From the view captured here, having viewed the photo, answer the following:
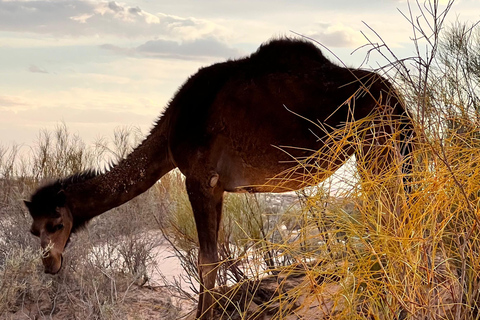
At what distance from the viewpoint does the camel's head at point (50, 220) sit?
696cm

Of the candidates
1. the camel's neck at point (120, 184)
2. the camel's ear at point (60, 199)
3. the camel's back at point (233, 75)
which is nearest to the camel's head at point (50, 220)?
the camel's ear at point (60, 199)

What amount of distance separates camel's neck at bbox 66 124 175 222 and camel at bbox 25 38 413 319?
5.6 inches

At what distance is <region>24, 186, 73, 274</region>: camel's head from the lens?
6961mm

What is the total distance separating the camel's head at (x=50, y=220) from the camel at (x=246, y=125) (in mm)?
11

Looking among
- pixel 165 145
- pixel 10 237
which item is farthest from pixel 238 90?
pixel 10 237

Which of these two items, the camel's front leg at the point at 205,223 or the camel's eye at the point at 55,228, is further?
the camel's eye at the point at 55,228

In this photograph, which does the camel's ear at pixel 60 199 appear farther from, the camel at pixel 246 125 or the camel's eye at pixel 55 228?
the camel's eye at pixel 55 228

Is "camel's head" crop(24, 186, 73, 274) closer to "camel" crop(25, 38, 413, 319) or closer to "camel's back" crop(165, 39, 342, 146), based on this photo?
"camel" crop(25, 38, 413, 319)

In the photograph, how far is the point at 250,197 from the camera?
28.6ft

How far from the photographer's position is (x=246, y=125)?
640cm

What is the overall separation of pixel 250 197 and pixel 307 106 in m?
2.63

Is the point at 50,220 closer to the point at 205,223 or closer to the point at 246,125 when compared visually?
the point at 205,223

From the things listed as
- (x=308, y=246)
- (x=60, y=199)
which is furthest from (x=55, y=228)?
(x=308, y=246)

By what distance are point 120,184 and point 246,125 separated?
1.66 meters
